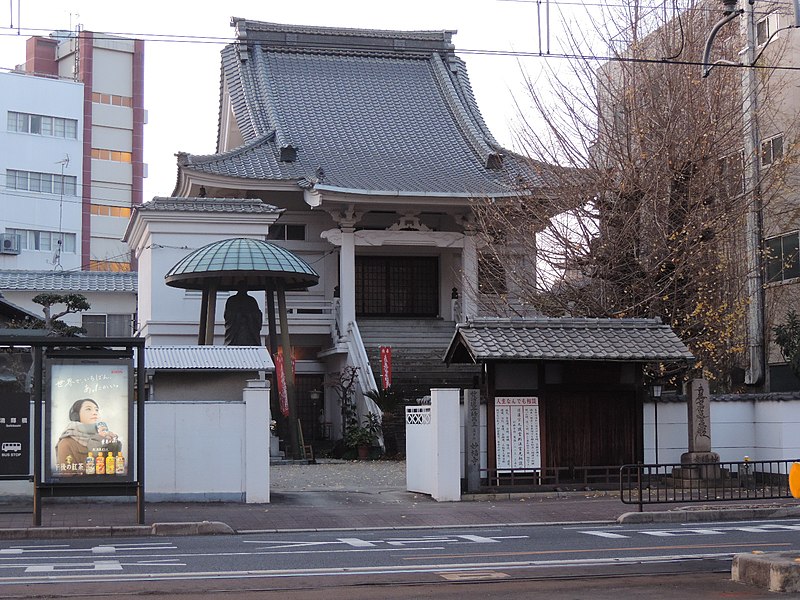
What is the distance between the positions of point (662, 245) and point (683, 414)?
4.07 m

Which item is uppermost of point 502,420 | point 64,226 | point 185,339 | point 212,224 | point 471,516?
point 64,226

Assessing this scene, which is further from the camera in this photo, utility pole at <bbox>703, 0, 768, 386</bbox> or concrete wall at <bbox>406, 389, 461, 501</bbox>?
utility pole at <bbox>703, 0, 768, 386</bbox>

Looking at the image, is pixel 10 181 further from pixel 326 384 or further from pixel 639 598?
pixel 639 598

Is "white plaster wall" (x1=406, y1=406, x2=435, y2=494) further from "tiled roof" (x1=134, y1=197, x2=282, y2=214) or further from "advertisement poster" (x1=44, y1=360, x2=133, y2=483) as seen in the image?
"tiled roof" (x1=134, y1=197, x2=282, y2=214)

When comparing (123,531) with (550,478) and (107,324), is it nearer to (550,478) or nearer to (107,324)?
(550,478)

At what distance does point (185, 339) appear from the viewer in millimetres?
33062

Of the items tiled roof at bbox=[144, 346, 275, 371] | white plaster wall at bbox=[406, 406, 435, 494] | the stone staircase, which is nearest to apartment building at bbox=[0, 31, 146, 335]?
the stone staircase

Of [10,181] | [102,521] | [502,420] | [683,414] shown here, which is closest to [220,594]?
[102,521]

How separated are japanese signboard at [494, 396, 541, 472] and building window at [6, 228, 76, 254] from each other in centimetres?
4485

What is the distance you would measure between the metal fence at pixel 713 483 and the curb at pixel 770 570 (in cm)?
774

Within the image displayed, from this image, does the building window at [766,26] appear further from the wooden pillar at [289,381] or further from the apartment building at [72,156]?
the apartment building at [72,156]

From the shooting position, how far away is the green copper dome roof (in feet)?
90.0

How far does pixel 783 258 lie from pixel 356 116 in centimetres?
1603

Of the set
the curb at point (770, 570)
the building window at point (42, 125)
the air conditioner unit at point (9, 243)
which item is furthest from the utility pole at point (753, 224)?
the building window at point (42, 125)
